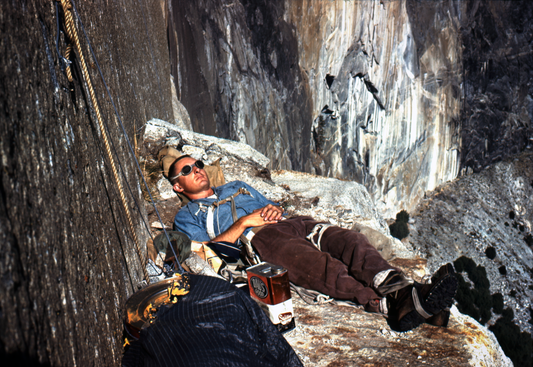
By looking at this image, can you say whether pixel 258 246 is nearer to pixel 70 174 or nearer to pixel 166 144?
pixel 70 174

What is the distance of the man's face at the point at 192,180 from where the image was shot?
3902mm

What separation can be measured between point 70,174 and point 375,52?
30719 mm

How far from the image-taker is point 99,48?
2.62 metres

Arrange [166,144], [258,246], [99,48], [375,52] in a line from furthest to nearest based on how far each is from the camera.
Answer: [375,52] → [166,144] → [258,246] → [99,48]

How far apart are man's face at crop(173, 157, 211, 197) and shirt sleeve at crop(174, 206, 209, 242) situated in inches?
11.4

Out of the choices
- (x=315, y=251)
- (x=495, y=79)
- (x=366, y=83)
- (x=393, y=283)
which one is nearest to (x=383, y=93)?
(x=366, y=83)

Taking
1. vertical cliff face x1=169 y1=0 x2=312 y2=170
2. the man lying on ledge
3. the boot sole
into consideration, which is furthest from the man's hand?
vertical cliff face x1=169 y1=0 x2=312 y2=170

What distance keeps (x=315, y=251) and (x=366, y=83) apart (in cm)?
2979

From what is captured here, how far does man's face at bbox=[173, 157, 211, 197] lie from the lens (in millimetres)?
3902

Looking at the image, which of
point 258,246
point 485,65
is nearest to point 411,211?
point 485,65

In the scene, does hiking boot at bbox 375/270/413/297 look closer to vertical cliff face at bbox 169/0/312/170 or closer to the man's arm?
the man's arm

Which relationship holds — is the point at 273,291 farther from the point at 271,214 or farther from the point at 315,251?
the point at 271,214

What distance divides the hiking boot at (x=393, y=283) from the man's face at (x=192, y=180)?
2133mm

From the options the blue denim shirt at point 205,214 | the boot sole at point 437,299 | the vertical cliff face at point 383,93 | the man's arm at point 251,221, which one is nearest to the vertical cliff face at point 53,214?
the man's arm at point 251,221
